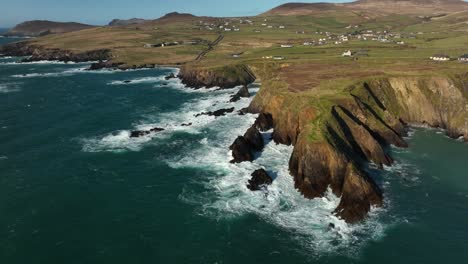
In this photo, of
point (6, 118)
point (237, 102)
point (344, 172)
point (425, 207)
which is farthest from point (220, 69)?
point (425, 207)

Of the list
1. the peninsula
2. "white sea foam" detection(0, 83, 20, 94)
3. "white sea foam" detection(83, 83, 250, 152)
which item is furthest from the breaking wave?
"white sea foam" detection(0, 83, 20, 94)

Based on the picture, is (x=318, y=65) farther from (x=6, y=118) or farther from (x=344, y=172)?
(x=6, y=118)

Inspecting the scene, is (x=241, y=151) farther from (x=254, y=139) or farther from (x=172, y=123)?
(x=172, y=123)

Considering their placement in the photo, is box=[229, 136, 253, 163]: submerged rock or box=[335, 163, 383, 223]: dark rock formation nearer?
box=[335, 163, 383, 223]: dark rock formation

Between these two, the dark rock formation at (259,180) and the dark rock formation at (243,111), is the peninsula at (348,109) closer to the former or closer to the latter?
the dark rock formation at (243,111)

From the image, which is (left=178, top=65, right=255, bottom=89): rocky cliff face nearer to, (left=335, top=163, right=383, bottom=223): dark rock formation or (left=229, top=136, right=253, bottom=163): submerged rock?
(left=229, top=136, right=253, bottom=163): submerged rock
